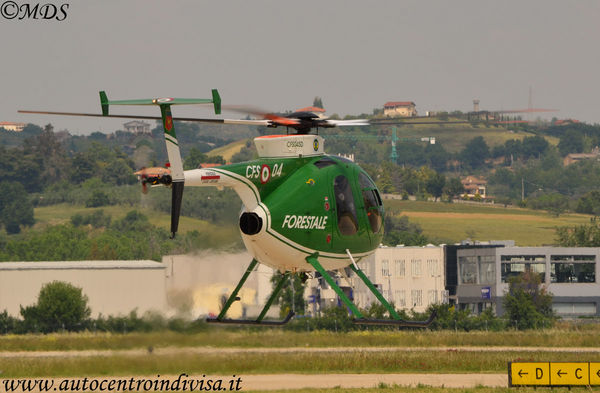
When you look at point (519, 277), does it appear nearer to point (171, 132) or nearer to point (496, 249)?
point (496, 249)

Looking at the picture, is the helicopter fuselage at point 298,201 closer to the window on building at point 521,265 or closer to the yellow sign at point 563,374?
the yellow sign at point 563,374

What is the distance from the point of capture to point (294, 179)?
121 feet

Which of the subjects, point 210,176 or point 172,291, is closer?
point 210,176

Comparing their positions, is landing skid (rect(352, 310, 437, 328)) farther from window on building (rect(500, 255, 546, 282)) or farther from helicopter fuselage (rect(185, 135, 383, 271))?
window on building (rect(500, 255, 546, 282))

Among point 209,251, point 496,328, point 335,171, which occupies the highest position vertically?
point 335,171

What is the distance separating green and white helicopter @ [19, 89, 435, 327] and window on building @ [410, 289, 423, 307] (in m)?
86.5

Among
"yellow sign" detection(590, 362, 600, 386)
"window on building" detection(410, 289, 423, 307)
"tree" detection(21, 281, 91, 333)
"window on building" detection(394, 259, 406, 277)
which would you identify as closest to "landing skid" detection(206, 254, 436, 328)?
"yellow sign" detection(590, 362, 600, 386)

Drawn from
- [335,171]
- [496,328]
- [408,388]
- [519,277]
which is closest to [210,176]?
[335,171]

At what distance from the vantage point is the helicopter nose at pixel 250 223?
36.0 m

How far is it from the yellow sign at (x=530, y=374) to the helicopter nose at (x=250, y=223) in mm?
14505

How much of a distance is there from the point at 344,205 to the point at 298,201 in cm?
209

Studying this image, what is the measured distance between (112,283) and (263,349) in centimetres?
2131

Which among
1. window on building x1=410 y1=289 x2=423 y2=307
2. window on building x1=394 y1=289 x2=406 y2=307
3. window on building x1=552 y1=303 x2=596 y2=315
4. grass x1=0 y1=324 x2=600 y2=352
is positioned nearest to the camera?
grass x1=0 y1=324 x2=600 y2=352

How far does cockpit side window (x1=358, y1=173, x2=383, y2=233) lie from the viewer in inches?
1535
